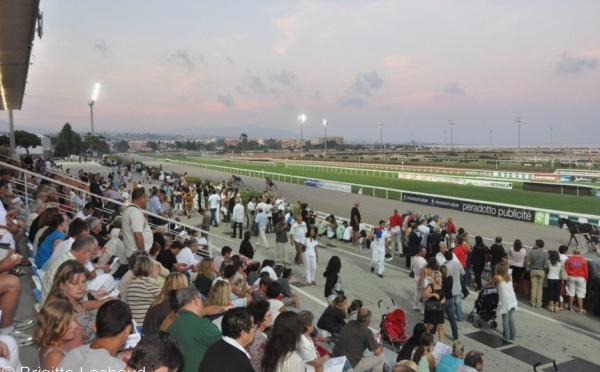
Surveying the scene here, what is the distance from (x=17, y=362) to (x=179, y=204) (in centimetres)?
2097

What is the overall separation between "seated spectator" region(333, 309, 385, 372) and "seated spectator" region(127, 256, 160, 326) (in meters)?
2.32

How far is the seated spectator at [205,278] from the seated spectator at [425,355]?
3154 millimetres

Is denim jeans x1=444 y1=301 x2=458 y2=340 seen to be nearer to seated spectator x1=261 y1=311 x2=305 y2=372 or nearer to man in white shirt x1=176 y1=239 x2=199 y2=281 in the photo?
man in white shirt x1=176 y1=239 x2=199 y2=281

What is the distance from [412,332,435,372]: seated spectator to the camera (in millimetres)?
5500

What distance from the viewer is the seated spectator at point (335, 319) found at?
6.46 meters

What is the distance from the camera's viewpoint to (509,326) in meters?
8.26

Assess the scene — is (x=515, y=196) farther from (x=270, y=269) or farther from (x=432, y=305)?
(x=270, y=269)

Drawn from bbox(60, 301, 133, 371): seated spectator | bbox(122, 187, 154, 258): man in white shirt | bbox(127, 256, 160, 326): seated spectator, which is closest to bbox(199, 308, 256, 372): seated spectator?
bbox(60, 301, 133, 371): seated spectator

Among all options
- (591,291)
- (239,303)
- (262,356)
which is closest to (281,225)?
(239,303)

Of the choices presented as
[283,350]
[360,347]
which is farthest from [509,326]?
[283,350]

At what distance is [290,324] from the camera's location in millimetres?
3922

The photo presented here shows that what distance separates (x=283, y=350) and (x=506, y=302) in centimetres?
588

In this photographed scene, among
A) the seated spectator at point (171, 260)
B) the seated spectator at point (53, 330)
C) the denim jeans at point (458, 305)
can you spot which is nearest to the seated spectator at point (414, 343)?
the denim jeans at point (458, 305)

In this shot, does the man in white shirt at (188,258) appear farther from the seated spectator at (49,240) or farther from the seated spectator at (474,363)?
the seated spectator at (474,363)
